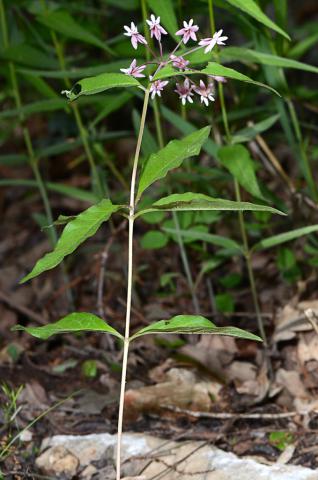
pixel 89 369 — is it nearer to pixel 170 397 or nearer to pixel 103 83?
pixel 170 397

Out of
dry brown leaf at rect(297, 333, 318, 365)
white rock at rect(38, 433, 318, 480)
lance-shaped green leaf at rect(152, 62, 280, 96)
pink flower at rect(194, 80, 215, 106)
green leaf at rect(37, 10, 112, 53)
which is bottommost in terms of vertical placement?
white rock at rect(38, 433, 318, 480)

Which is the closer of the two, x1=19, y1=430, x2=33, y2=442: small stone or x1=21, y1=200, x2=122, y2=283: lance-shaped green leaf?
x1=21, y1=200, x2=122, y2=283: lance-shaped green leaf

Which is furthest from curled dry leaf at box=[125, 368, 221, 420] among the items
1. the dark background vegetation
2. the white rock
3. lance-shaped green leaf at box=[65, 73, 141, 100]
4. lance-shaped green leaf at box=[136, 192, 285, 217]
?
lance-shaped green leaf at box=[65, 73, 141, 100]

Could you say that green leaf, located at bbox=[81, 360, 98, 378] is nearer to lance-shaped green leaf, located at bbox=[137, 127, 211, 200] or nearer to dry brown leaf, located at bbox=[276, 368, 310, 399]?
dry brown leaf, located at bbox=[276, 368, 310, 399]

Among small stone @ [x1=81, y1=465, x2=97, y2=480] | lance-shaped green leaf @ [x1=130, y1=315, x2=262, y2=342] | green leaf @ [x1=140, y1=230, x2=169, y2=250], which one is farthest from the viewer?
green leaf @ [x1=140, y1=230, x2=169, y2=250]

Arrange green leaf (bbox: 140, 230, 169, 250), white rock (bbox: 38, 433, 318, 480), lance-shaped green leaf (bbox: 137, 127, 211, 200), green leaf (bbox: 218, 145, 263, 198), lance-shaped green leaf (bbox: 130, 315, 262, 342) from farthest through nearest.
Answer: green leaf (bbox: 140, 230, 169, 250), green leaf (bbox: 218, 145, 263, 198), white rock (bbox: 38, 433, 318, 480), lance-shaped green leaf (bbox: 137, 127, 211, 200), lance-shaped green leaf (bbox: 130, 315, 262, 342)

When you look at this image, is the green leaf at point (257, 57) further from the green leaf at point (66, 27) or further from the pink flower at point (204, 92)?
the green leaf at point (66, 27)

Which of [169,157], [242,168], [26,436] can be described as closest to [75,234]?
[169,157]
